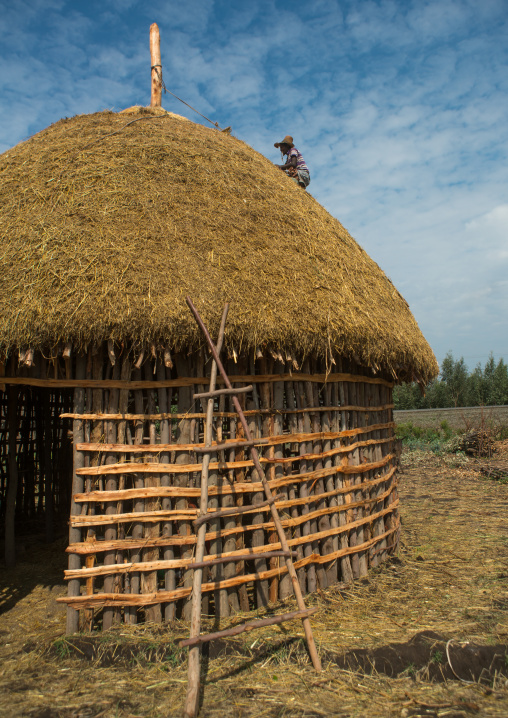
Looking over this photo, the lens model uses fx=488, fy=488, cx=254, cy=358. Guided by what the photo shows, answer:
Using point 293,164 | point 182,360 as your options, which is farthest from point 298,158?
point 182,360

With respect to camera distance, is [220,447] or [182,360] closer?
[220,447]

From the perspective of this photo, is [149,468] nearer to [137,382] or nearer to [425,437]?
[137,382]

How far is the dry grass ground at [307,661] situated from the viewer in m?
3.36

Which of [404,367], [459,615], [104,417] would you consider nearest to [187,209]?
[104,417]

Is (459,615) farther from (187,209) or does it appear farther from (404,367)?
(187,209)

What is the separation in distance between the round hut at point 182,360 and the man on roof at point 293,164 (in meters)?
2.12

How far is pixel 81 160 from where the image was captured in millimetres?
6102

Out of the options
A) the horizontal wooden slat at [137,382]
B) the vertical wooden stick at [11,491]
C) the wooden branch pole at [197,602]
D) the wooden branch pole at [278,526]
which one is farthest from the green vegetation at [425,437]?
the wooden branch pole at [197,602]

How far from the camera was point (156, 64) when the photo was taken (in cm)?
837

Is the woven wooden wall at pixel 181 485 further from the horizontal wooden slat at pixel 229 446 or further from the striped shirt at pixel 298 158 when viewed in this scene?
the striped shirt at pixel 298 158

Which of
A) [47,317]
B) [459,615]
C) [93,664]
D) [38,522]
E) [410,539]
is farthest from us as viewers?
[38,522]

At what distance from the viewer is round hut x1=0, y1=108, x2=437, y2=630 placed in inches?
173

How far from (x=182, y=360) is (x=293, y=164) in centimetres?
539

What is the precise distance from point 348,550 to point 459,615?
4.02 ft
